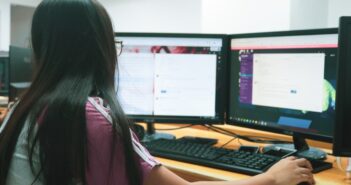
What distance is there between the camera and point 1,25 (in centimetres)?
547

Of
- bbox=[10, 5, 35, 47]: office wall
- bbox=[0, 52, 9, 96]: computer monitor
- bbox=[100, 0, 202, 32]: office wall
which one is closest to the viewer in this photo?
bbox=[0, 52, 9, 96]: computer monitor

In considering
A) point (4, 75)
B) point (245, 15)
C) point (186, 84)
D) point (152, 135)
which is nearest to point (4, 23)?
point (4, 75)

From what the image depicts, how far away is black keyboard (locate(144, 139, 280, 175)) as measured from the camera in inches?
46.3

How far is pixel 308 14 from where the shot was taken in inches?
118

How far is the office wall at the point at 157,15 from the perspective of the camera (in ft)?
16.1

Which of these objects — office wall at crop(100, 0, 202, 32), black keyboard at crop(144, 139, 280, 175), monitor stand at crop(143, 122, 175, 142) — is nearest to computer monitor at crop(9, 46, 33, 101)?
monitor stand at crop(143, 122, 175, 142)

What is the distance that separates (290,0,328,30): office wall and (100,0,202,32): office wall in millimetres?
1673

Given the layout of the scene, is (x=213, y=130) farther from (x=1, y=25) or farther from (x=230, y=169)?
(x=1, y=25)

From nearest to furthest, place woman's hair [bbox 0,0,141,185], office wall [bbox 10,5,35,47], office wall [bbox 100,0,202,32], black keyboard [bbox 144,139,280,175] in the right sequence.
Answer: woman's hair [bbox 0,0,141,185]
black keyboard [bbox 144,139,280,175]
office wall [bbox 100,0,202,32]
office wall [bbox 10,5,35,47]

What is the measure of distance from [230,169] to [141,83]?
0.61 metres

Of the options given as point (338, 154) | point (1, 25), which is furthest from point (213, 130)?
point (1, 25)

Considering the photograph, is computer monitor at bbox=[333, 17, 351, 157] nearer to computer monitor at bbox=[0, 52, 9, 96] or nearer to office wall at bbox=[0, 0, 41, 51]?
computer monitor at bbox=[0, 52, 9, 96]

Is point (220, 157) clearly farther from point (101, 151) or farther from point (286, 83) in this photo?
point (101, 151)

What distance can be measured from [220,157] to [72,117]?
633mm
